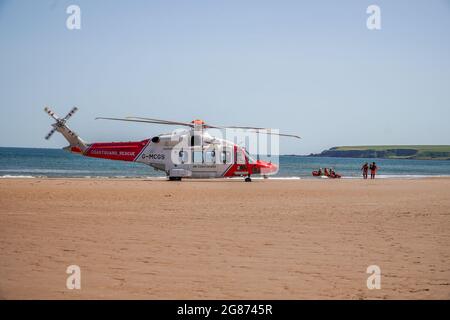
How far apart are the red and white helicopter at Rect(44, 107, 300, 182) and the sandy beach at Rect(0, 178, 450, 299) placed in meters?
14.4

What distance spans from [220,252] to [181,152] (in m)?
20.6

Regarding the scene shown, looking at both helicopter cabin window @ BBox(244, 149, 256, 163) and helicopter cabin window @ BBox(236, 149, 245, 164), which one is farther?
helicopter cabin window @ BBox(244, 149, 256, 163)

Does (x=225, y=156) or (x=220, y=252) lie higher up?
(x=225, y=156)

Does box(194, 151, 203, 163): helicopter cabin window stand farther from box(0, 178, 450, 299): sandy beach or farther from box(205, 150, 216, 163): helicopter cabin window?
box(0, 178, 450, 299): sandy beach

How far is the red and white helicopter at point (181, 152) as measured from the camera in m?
27.9

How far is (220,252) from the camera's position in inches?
305

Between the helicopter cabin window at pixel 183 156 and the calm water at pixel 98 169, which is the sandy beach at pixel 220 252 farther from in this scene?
the calm water at pixel 98 169

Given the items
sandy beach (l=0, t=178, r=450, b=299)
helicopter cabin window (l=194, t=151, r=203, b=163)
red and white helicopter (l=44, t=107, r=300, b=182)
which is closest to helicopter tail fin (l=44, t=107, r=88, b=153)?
red and white helicopter (l=44, t=107, r=300, b=182)

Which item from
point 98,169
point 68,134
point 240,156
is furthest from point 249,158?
point 98,169

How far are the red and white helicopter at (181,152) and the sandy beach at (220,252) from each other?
1441 cm

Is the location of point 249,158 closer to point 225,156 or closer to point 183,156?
point 225,156

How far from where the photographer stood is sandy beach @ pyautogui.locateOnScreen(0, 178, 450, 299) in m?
5.90

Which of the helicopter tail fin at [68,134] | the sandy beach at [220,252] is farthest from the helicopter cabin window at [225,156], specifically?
the sandy beach at [220,252]
